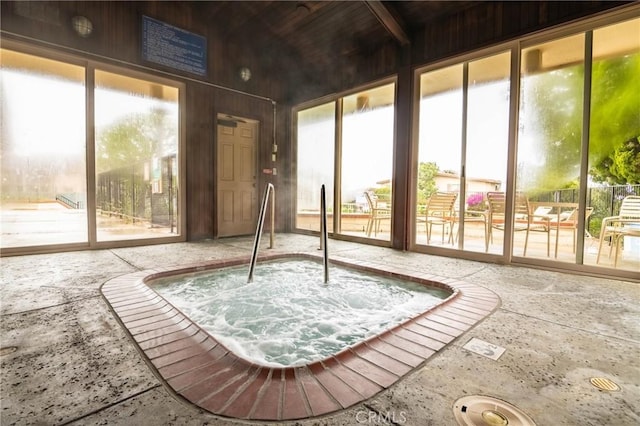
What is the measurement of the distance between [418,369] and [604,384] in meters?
0.70

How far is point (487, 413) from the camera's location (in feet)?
3.22

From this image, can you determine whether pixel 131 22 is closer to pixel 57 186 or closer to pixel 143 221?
pixel 57 186

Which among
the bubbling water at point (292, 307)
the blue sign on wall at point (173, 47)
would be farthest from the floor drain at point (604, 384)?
the blue sign on wall at point (173, 47)

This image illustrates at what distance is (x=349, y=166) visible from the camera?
5238 mm

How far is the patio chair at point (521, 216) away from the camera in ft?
11.0

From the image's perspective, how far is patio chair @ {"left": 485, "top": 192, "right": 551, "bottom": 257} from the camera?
3359 millimetres

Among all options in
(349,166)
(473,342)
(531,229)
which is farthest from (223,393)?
(349,166)

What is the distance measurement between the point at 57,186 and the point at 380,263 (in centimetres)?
407

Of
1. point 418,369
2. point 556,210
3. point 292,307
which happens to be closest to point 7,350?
point 292,307

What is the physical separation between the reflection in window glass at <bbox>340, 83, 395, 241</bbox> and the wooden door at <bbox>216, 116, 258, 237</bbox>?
1681 millimetres

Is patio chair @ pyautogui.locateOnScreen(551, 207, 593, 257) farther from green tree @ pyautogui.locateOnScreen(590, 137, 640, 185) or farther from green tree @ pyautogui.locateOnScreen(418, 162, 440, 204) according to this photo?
green tree @ pyautogui.locateOnScreen(418, 162, 440, 204)

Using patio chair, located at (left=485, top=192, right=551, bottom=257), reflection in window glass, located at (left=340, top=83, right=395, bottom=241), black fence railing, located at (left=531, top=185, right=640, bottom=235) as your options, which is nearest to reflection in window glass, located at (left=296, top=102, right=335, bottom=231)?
reflection in window glass, located at (left=340, top=83, right=395, bottom=241)

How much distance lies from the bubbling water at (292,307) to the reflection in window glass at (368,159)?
85.4 inches

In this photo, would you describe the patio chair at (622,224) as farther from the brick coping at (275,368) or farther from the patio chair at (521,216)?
the brick coping at (275,368)
